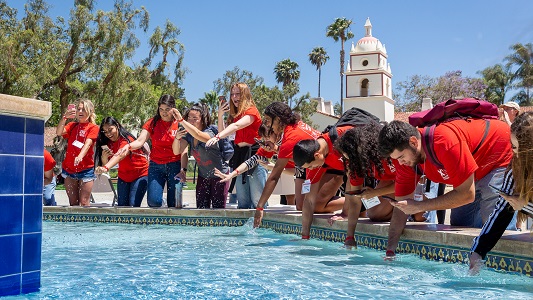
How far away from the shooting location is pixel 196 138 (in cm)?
811

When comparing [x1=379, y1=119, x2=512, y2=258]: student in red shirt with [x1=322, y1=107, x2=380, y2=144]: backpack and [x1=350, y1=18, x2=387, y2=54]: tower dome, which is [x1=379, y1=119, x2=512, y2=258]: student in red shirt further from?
[x1=350, y1=18, x2=387, y2=54]: tower dome

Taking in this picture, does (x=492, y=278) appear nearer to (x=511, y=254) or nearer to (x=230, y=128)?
(x=511, y=254)

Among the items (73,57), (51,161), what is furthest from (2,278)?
(73,57)

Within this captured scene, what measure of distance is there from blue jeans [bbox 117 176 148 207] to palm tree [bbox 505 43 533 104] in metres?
56.7

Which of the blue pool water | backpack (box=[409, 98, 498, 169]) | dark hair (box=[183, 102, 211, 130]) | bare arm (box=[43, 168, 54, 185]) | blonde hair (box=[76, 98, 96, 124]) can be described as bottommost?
the blue pool water

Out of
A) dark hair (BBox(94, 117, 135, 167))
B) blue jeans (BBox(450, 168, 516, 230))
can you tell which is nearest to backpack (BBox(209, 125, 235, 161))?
dark hair (BBox(94, 117, 135, 167))

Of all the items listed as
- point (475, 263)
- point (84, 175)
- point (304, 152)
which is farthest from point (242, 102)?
point (475, 263)

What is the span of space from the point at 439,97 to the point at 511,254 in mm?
52971

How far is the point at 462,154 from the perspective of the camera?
402cm

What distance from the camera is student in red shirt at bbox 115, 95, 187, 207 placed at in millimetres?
8820

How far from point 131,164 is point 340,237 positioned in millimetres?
4379

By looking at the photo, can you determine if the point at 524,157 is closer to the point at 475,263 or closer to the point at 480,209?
the point at 475,263

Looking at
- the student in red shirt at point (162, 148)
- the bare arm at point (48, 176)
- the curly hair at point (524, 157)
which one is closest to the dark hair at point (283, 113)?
the student in red shirt at point (162, 148)

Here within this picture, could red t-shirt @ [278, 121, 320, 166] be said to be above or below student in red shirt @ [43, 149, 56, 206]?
above
